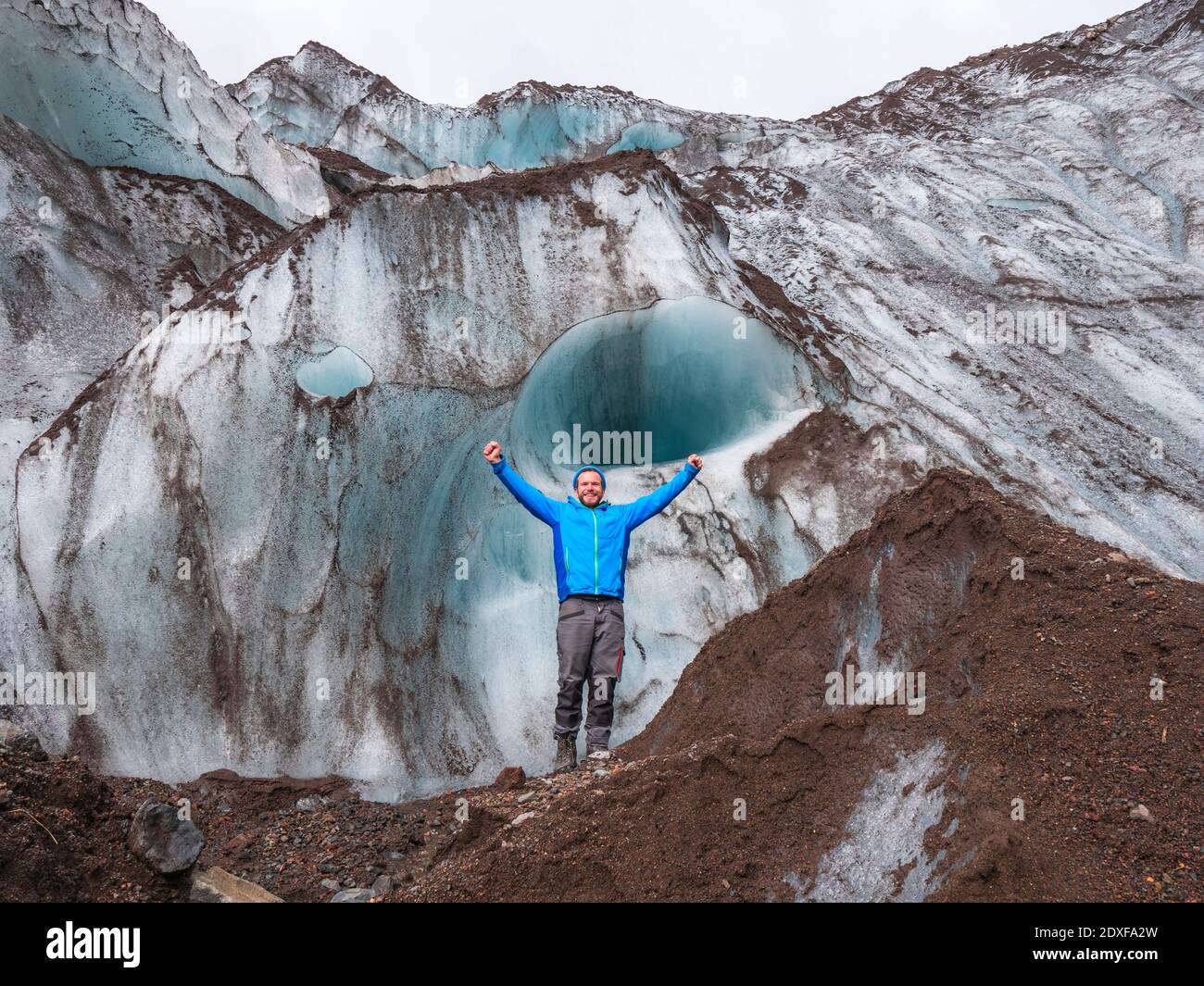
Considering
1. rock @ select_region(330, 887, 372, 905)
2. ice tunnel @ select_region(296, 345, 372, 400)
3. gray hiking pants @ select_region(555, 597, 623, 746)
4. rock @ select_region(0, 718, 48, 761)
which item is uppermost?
ice tunnel @ select_region(296, 345, 372, 400)

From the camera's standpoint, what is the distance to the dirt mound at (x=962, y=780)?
3049 mm

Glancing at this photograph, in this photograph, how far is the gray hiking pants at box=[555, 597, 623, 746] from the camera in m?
5.34

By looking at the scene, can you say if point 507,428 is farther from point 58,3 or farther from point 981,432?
point 58,3

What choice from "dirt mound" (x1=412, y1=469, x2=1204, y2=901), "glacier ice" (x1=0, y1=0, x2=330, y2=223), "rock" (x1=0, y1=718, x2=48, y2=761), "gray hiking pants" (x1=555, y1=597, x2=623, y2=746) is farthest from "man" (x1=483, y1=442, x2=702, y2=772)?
"glacier ice" (x1=0, y1=0, x2=330, y2=223)

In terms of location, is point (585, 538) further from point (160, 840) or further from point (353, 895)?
point (160, 840)

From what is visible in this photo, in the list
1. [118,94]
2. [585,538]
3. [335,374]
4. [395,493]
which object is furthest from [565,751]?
[118,94]

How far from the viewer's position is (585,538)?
215 inches

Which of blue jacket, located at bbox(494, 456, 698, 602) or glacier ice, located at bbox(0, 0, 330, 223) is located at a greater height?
glacier ice, located at bbox(0, 0, 330, 223)

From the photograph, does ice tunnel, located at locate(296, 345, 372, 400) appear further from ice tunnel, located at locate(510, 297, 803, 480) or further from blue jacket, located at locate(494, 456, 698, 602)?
blue jacket, located at locate(494, 456, 698, 602)

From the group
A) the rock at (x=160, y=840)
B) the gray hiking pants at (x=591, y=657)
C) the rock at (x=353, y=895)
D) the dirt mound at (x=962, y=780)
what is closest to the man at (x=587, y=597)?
the gray hiking pants at (x=591, y=657)

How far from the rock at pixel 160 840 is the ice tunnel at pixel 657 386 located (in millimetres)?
5127

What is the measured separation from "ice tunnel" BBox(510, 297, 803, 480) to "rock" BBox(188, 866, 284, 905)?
4.90 meters

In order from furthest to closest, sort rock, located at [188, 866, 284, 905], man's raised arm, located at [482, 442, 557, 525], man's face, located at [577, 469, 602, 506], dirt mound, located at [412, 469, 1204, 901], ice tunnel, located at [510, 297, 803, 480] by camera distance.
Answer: ice tunnel, located at [510, 297, 803, 480] → man's face, located at [577, 469, 602, 506] → man's raised arm, located at [482, 442, 557, 525] → rock, located at [188, 866, 284, 905] → dirt mound, located at [412, 469, 1204, 901]

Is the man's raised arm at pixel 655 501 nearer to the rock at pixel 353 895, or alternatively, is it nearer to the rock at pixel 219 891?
the rock at pixel 353 895
